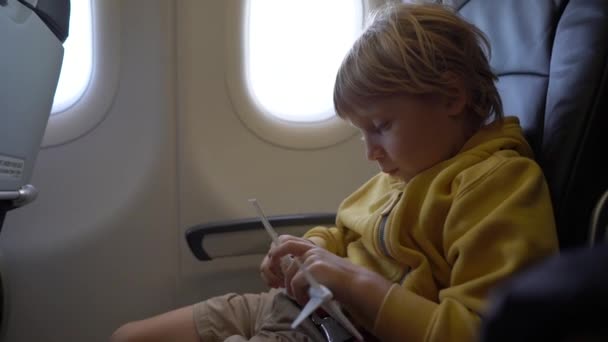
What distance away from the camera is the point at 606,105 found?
0.75 metres

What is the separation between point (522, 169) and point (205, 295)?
3.56 feet

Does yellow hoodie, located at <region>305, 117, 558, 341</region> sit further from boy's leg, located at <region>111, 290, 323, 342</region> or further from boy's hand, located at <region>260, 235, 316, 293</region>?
boy's leg, located at <region>111, 290, 323, 342</region>

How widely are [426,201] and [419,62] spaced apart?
0.22 metres

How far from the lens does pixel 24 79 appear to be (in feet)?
3.33

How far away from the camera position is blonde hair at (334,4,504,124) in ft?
2.82

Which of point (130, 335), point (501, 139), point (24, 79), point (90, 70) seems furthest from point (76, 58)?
point (501, 139)

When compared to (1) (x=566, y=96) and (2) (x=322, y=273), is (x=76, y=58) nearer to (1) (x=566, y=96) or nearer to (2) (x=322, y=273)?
(2) (x=322, y=273)

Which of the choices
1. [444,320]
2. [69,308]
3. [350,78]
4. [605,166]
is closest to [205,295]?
[69,308]

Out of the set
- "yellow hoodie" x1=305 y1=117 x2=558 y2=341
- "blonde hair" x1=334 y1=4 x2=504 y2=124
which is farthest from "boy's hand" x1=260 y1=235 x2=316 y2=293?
"blonde hair" x1=334 y1=4 x2=504 y2=124

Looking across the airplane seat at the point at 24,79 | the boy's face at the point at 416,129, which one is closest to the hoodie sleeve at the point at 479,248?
the boy's face at the point at 416,129

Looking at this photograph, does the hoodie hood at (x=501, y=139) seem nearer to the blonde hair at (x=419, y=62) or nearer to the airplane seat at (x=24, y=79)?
the blonde hair at (x=419, y=62)

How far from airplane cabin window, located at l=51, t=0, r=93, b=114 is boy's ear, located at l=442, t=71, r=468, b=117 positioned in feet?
3.54

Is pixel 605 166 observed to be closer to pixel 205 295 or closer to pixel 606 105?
pixel 606 105

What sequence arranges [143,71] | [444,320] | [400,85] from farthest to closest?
[143,71] → [400,85] → [444,320]
